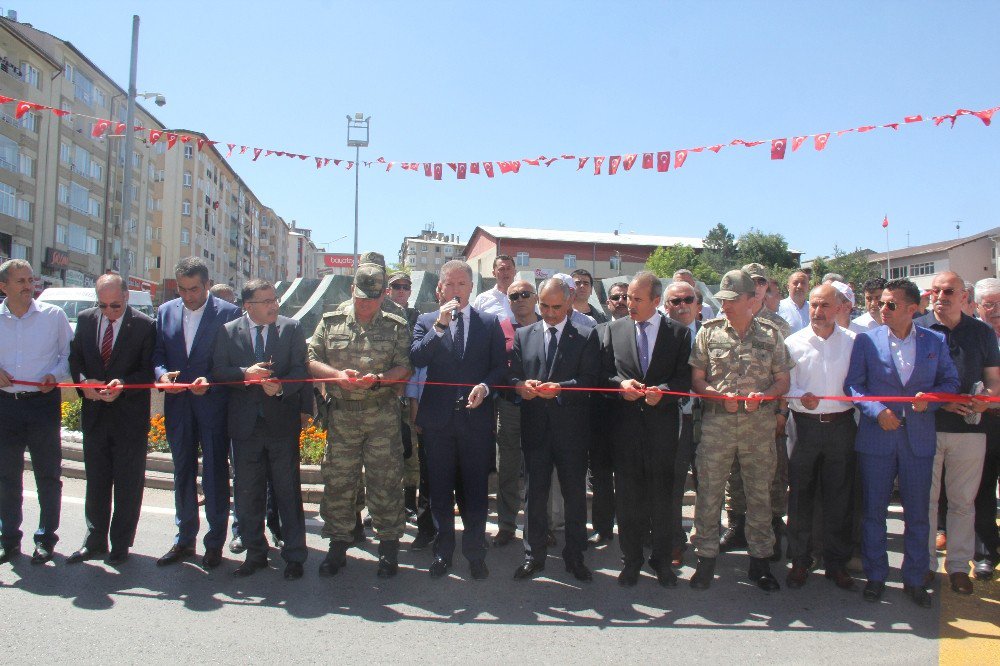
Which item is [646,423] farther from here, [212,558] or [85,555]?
[85,555]

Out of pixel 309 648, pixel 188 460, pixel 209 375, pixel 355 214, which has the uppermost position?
pixel 355 214

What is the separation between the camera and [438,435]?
17.0 feet

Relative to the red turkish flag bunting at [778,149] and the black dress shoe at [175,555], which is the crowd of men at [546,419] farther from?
the red turkish flag bunting at [778,149]

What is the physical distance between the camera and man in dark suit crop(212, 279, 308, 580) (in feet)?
16.5

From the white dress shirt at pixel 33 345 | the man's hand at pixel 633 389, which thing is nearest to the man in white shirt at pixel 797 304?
the man's hand at pixel 633 389

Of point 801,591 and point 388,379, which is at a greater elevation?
point 388,379

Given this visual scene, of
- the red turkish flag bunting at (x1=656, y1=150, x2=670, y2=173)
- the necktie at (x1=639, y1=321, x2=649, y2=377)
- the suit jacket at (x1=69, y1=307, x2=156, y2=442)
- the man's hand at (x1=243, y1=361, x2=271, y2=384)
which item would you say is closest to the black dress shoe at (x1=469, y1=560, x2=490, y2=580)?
the necktie at (x1=639, y1=321, x2=649, y2=377)

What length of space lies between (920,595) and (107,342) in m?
6.08

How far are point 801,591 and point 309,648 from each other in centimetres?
329

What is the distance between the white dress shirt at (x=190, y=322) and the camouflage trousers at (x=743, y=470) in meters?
3.99

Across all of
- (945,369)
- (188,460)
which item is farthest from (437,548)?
(945,369)

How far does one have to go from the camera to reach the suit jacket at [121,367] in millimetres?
5312

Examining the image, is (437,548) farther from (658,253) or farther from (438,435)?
(658,253)

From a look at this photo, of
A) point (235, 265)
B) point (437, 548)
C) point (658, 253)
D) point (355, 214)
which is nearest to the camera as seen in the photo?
point (437, 548)
